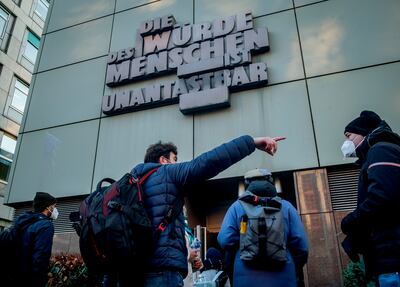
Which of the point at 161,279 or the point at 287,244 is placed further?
the point at 287,244

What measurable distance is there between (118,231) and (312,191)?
4.51 m

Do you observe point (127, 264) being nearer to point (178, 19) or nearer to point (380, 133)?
point (380, 133)

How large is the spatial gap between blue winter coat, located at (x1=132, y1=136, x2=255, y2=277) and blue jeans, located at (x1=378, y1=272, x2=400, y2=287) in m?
1.18

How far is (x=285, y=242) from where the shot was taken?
2.98m

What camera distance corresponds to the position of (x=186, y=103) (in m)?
7.08

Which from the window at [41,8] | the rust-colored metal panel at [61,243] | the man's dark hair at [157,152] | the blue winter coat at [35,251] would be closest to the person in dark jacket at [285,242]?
the man's dark hair at [157,152]

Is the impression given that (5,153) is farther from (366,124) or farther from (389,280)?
(389,280)

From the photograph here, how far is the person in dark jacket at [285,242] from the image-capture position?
289 cm

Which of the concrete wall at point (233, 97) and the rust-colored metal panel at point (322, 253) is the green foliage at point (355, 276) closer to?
the rust-colored metal panel at point (322, 253)

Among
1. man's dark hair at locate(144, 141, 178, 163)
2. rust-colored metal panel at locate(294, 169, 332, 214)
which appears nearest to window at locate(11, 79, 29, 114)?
rust-colored metal panel at locate(294, 169, 332, 214)

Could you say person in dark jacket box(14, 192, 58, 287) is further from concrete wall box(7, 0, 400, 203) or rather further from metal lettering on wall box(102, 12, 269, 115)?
metal lettering on wall box(102, 12, 269, 115)

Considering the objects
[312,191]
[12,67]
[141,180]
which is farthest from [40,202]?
[12,67]

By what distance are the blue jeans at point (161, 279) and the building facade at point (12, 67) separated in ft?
53.1

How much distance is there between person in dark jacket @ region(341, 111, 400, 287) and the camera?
224 cm
